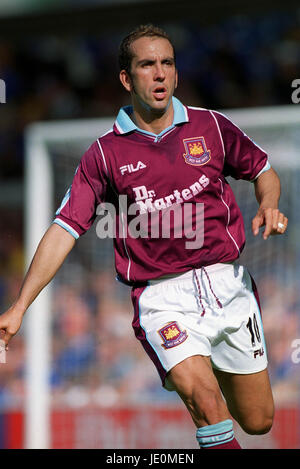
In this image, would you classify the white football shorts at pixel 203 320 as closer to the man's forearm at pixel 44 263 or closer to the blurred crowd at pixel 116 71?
the man's forearm at pixel 44 263

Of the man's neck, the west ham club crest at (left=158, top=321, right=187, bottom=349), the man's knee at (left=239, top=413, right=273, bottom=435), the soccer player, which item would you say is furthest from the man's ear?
the man's knee at (left=239, top=413, right=273, bottom=435)

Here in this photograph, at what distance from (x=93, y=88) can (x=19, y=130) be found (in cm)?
122

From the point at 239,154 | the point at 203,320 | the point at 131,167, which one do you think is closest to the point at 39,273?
the point at 131,167

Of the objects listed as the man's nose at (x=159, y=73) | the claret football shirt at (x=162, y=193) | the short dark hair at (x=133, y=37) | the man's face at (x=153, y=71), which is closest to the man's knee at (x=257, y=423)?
the claret football shirt at (x=162, y=193)

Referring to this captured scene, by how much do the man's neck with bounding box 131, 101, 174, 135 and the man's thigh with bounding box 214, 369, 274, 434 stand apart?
133 cm

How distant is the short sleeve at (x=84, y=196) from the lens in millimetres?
3824

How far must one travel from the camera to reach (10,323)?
3604 mm

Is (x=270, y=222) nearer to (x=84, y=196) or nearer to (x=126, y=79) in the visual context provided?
(x=84, y=196)

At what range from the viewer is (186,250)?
3879mm

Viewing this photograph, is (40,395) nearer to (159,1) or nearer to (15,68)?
(159,1)

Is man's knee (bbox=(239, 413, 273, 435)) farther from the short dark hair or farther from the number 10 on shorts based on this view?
the short dark hair

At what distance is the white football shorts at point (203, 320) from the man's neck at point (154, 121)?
737 millimetres

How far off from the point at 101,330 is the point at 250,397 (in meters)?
3.41
